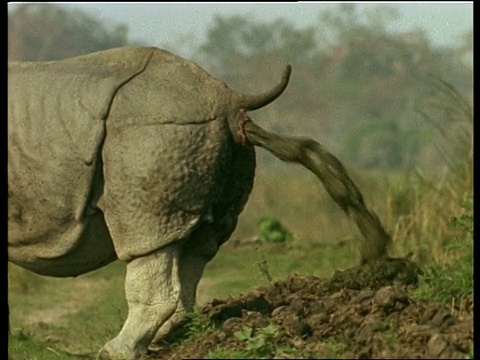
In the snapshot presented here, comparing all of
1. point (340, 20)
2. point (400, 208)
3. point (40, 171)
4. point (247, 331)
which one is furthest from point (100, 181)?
point (340, 20)

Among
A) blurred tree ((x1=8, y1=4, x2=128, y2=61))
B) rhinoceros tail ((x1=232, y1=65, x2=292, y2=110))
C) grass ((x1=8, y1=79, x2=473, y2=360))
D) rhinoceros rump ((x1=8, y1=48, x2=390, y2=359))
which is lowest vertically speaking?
grass ((x1=8, y1=79, x2=473, y2=360))

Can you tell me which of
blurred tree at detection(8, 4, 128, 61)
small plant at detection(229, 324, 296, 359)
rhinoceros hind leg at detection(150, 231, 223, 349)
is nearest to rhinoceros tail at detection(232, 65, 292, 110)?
rhinoceros hind leg at detection(150, 231, 223, 349)

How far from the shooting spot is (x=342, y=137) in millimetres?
37156

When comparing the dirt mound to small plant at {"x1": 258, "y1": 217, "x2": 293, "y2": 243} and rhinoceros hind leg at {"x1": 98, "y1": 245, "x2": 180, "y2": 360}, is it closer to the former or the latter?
rhinoceros hind leg at {"x1": 98, "y1": 245, "x2": 180, "y2": 360}

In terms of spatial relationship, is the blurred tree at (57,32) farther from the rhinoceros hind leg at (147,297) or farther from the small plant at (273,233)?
the rhinoceros hind leg at (147,297)

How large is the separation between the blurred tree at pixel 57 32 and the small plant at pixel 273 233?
2129 centimetres

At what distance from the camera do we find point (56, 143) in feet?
25.2

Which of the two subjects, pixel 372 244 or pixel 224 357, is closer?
pixel 224 357

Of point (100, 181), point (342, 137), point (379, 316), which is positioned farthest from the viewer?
point (342, 137)

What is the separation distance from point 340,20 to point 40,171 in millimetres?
33899

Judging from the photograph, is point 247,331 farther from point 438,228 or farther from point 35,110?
point 438,228

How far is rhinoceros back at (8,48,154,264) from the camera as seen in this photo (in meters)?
7.64

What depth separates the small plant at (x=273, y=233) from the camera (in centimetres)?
1471

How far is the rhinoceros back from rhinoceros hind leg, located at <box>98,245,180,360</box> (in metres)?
0.45
